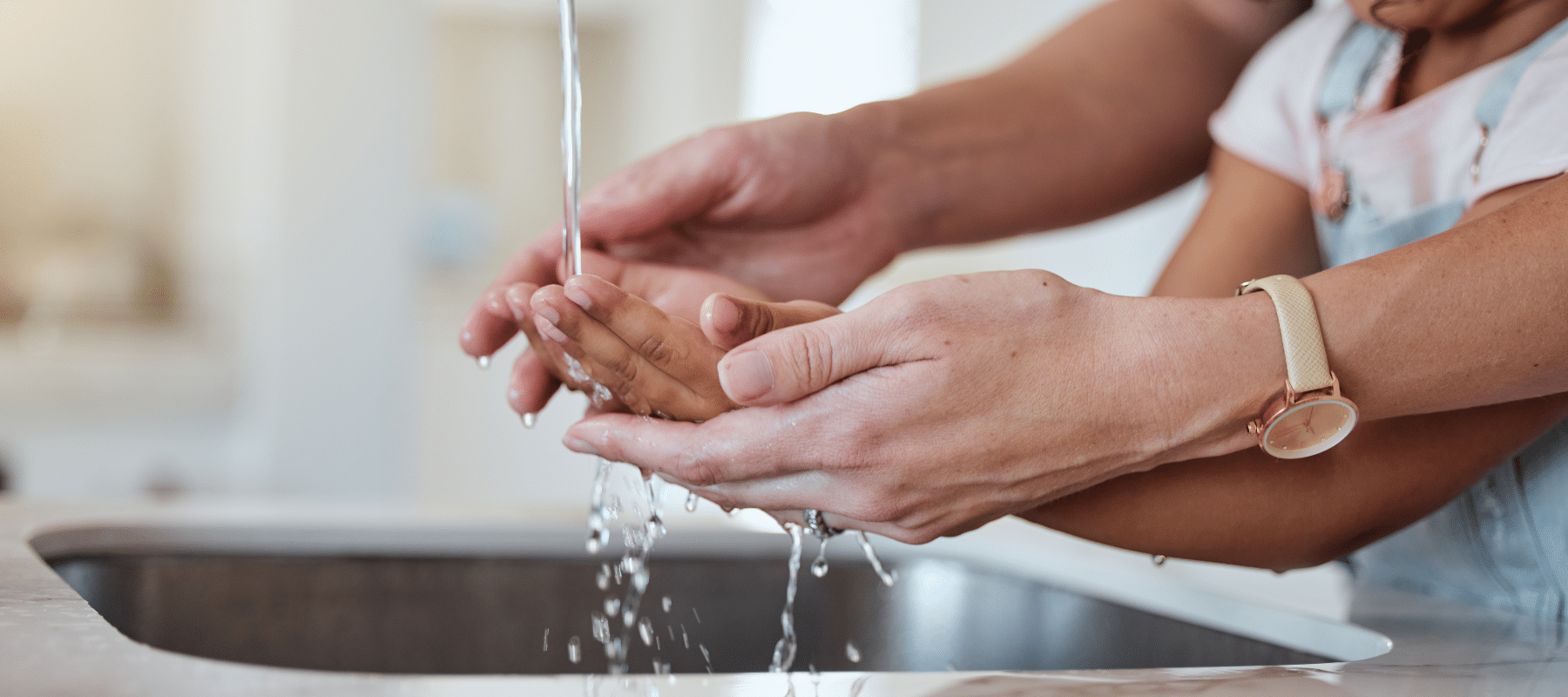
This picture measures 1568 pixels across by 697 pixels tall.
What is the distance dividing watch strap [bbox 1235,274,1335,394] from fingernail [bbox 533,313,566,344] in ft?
1.04

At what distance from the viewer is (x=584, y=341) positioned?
50cm

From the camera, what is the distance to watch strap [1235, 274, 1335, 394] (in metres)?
0.50

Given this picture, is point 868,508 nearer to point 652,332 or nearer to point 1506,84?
point 652,332

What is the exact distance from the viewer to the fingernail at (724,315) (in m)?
0.49

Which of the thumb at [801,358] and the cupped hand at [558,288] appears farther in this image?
the cupped hand at [558,288]

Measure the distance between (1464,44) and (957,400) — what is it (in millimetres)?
478

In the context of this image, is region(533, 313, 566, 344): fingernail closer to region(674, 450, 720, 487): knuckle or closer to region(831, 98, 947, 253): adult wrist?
region(674, 450, 720, 487): knuckle

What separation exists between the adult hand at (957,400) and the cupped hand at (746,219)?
8.8 inches

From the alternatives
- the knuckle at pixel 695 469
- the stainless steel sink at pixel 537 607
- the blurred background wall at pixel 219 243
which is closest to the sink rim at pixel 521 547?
the stainless steel sink at pixel 537 607

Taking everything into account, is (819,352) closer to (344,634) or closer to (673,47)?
(344,634)

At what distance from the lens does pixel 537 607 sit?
0.84 metres

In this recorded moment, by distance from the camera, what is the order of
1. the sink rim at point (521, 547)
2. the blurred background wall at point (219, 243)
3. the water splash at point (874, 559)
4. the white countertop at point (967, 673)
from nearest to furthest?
1. the white countertop at point (967, 673)
2. the water splash at point (874, 559)
3. the sink rim at point (521, 547)
4. the blurred background wall at point (219, 243)

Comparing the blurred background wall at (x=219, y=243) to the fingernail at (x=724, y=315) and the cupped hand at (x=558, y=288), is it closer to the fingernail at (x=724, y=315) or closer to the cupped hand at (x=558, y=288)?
the cupped hand at (x=558, y=288)

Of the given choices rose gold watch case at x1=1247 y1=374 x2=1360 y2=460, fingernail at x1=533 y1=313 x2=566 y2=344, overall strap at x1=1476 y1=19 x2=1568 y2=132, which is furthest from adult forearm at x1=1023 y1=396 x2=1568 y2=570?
fingernail at x1=533 y1=313 x2=566 y2=344
